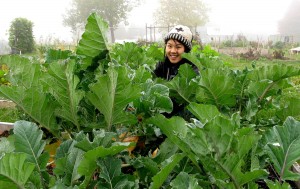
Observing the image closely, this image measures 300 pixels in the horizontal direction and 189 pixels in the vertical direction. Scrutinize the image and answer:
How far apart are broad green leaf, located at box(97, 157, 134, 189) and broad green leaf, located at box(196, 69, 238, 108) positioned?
1.85 feet

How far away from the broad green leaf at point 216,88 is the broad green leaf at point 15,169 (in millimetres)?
781

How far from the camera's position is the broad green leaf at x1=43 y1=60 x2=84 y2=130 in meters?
1.10

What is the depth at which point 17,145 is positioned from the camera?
3.65 feet

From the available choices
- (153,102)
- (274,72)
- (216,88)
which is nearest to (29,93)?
(153,102)

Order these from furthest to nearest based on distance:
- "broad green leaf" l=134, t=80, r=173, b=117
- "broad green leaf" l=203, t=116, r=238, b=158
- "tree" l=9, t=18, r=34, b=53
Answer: "tree" l=9, t=18, r=34, b=53, "broad green leaf" l=134, t=80, r=173, b=117, "broad green leaf" l=203, t=116, r=238, b=158

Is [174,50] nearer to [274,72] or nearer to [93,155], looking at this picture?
[274,72]

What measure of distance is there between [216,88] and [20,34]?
2767 cm

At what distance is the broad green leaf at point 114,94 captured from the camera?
40.6 inches

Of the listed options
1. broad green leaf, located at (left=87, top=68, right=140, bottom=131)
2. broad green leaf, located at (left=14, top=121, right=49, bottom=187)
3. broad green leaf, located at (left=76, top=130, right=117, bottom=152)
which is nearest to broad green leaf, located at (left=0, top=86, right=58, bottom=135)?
broad green leaf, located at (left=14, top=121, right=49, bottom=187)

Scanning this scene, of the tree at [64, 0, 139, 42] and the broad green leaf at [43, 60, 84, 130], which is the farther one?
the tree at [64, 0, 139, 42]

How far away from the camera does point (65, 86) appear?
117 centimetres

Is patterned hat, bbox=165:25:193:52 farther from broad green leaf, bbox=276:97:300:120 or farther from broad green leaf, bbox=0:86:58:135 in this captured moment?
broad green leaf, bbox=0:86:58:135

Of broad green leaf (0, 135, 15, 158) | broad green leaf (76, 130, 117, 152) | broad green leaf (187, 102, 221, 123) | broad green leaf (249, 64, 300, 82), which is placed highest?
broad green leaf (249, 64, 300, 82)

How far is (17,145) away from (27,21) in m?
28.2
